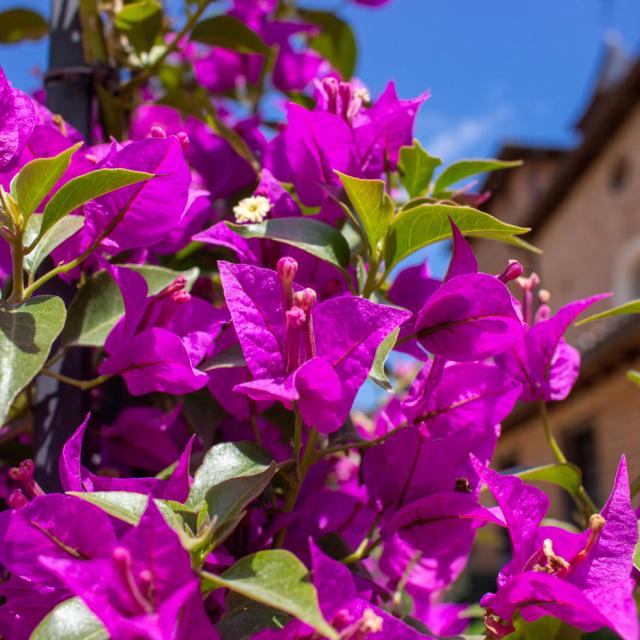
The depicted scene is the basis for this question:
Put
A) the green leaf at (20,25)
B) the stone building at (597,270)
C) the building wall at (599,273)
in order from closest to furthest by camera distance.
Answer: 1. the green leaf at (20,25)
2. the stone building at (597,270)
3. the building wall at (599,273)

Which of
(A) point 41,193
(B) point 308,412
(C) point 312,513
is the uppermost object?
(A) point 41,193

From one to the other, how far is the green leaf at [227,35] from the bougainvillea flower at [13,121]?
0.36 metres

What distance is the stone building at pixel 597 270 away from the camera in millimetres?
5848

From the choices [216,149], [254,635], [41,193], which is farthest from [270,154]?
[254,635]

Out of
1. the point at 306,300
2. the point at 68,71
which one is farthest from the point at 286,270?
the point at 68,71

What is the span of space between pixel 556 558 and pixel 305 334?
7.1 inches

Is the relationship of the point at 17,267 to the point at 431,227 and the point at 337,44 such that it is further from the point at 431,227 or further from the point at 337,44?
the point at 337,44

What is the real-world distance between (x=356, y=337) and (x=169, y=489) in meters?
0.13

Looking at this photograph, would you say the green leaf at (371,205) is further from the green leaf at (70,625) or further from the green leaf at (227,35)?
the green leaf at (227,35)

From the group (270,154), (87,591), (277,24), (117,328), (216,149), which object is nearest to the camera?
(87,591)

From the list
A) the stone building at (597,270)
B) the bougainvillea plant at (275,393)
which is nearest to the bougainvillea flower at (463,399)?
the bougainvillea plant at (275,393)

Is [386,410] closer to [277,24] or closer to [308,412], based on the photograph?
[308,412]

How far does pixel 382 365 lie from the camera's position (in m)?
0.44

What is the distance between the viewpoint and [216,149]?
75 centimetres
